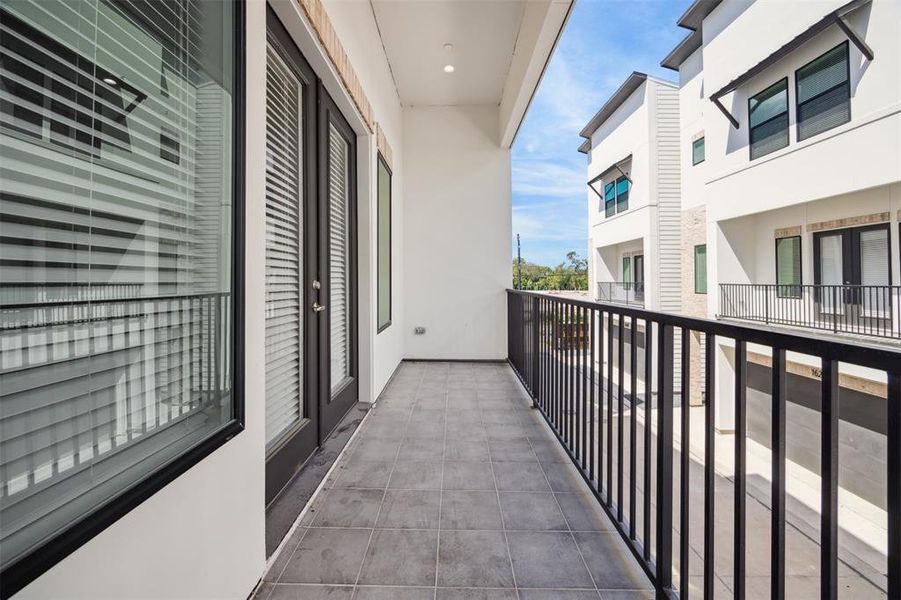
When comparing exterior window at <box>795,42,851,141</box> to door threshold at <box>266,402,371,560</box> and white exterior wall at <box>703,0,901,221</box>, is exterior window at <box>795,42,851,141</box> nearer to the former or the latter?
white exterior wall at <box>703,0,901,221</box>

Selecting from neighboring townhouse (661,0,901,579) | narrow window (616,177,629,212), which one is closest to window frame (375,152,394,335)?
neighboring townhouse (661,0,901,579)

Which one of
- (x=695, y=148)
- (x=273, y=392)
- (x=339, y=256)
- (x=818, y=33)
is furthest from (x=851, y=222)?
(x=273, y=392)

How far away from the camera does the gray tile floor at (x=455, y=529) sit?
1252mm

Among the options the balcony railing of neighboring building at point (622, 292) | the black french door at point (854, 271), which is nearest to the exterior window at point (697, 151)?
the balcony railing of neighboring building at point (622, 292)

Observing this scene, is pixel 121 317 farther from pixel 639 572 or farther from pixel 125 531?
pixel 639 572

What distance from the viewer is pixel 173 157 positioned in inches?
34.3

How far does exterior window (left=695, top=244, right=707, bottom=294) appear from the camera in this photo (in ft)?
26.9

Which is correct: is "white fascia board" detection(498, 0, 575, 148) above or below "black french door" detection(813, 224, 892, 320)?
above

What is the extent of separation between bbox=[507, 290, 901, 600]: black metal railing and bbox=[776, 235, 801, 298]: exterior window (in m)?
5.52

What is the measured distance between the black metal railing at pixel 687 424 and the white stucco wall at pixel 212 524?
124cm

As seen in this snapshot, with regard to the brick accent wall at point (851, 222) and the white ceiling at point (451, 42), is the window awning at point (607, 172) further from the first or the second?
the white ceiling at point (451, 42)

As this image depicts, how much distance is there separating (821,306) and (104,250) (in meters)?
7.82

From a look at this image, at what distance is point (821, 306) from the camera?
5.43 m

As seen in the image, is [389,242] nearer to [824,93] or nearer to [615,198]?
[824,93]
